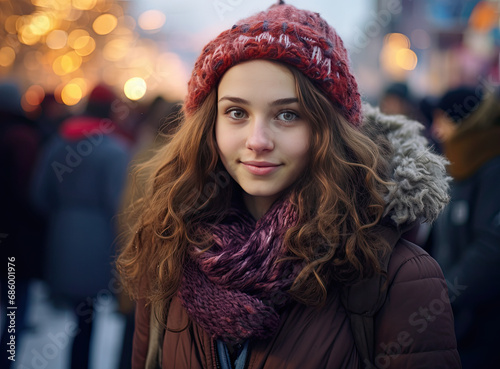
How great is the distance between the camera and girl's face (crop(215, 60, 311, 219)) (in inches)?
55.8

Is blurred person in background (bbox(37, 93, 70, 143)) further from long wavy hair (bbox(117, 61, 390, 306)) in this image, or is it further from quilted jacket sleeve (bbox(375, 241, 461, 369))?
quilted jacket sleeve (bbox(375, 241, 461, 369))

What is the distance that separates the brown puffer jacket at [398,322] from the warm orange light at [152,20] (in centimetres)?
936

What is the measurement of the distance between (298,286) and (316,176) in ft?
1.25

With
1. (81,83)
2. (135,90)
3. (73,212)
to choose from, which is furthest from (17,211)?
(81,83)

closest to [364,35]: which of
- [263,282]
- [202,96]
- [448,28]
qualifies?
[202,96]

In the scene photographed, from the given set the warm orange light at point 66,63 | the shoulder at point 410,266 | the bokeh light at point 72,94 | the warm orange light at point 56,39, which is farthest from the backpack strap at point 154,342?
the warm orange light at point 66,63

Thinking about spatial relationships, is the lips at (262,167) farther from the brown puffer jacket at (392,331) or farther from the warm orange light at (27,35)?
the warm orange light at (27,35)

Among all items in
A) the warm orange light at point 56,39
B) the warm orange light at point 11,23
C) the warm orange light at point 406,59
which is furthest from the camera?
the warm orange light at point 406,59

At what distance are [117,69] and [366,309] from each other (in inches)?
492

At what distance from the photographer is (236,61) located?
1455 millimetres

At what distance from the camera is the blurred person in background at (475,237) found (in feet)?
7.83

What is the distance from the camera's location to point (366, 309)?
1.38 metres

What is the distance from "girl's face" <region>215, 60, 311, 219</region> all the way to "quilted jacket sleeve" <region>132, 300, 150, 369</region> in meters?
0.75

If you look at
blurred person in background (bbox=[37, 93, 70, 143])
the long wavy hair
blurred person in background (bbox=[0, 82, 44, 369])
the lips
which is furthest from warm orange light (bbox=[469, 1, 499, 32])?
the lips
